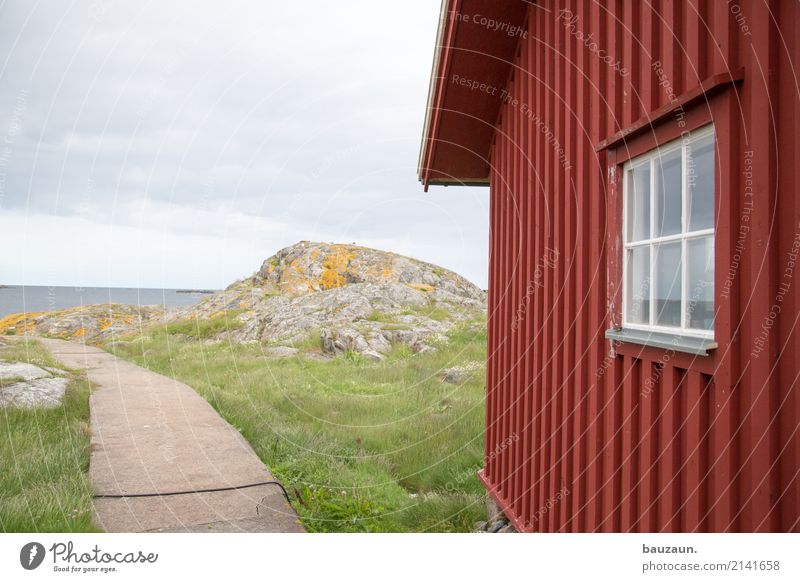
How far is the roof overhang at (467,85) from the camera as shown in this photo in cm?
512

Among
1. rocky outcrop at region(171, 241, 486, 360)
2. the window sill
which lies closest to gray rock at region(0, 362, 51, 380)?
rocky outcrop at region(171, 241, 486, 360)

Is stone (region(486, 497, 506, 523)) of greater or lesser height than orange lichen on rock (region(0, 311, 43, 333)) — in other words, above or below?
below

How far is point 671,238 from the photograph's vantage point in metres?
2.91

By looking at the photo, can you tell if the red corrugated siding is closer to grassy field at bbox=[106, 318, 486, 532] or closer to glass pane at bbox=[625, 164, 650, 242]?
glass pane at bbox=[625, 164, 650, 242]

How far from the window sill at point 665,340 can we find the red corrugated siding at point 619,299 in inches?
2.0

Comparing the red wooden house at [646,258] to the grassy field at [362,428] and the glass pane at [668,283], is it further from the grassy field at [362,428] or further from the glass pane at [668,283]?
the grassy field at [362,428]

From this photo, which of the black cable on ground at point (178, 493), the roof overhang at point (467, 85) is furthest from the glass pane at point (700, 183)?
the black cable on ground at point (178, 493)

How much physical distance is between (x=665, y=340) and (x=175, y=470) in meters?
4.14

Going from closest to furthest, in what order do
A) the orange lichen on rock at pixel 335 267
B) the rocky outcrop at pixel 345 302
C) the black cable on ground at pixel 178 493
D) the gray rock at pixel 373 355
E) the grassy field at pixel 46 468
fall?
the grassy field at pixel 46 468 → the black cable on ground at pixel 178 493 → the gray rock at pixel 373 355 → the rocky outcrop at pixel 345 302 → the orange lichen on rock at pixel 335 267

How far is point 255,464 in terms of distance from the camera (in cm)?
526

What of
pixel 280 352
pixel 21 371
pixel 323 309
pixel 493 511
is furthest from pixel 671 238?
pixel 323 309

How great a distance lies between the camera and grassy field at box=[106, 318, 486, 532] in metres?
5.35
